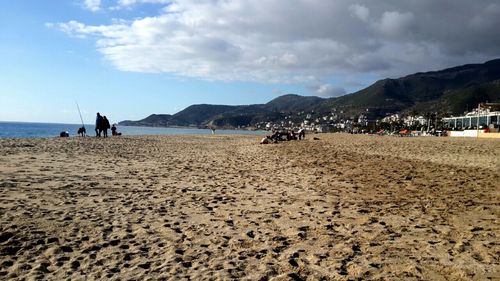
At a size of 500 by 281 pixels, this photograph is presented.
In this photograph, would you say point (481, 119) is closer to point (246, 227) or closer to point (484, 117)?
point (484, 117)

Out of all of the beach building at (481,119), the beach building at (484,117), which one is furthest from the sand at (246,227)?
the beach building at (484,117)

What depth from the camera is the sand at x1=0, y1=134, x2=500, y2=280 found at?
4332 millimetres

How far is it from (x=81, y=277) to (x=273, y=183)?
6.81 meters

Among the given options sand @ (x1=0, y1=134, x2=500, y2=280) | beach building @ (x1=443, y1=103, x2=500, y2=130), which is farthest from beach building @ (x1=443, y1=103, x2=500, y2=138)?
sand @ (x1=0, y1=134, x2=500, y2=280)

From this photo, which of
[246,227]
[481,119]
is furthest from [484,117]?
[246,227]

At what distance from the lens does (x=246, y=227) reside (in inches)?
238

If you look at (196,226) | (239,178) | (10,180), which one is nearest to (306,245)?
(196,226)

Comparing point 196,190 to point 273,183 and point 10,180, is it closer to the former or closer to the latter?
point 273,183

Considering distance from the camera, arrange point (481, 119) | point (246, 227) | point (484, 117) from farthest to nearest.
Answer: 1. point (481, 119)
2. point (484, 117)
3. point (246, 227)

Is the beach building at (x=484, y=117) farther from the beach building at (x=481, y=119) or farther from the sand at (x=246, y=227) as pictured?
the sand at (x=246, y=227)

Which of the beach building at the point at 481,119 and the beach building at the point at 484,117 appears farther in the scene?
the beach building at the point at 484,117

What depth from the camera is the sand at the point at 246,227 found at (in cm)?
433

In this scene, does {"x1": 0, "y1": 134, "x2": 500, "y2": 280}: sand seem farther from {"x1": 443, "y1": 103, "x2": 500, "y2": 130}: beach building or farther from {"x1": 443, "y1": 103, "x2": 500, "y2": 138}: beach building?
{"x1": 443, "y1": 103, "x2": 500, "y2": 130}: beach building

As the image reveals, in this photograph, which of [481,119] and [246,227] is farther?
[481,119]
